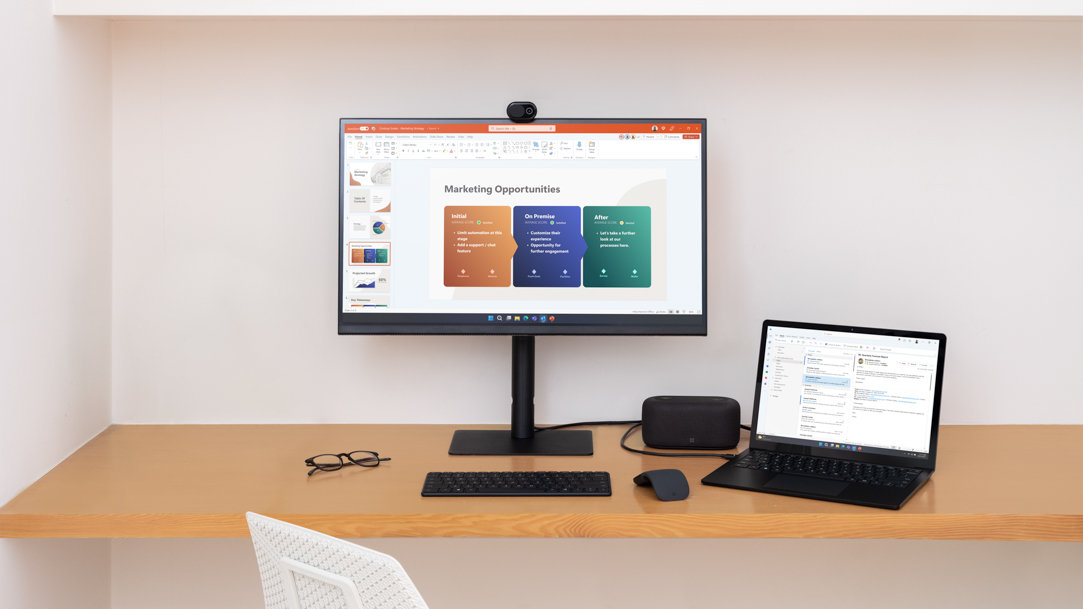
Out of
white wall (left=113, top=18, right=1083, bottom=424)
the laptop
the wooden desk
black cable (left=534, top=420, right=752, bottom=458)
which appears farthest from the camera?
white wall (left=113, top=18, right=1083, bottom=424)

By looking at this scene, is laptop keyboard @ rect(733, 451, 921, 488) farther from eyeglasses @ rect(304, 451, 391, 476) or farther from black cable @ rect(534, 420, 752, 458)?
eyeglasses @ rect(304, 451, 391, 476)

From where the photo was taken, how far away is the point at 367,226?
1.74 m

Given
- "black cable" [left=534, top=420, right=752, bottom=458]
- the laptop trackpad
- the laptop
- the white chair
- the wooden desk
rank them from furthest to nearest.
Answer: "black cable" [left=534, top=420, right=752, bottom=458] < the laptop < the laptop trackpad < the wooden desk < the white chair

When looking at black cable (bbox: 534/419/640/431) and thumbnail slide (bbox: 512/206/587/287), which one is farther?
black cable (bbox: 534/419/640/431)

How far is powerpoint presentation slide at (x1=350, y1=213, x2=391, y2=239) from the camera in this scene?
1.74 metres

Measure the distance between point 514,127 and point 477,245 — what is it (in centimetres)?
25

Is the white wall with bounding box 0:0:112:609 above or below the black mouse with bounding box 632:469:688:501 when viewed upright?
above

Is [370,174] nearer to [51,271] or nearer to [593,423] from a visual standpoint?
[51,271]

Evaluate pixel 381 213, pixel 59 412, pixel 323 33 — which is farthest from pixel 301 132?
pixel 59 412

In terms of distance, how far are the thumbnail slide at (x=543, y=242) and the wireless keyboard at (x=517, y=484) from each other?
1.35 ft

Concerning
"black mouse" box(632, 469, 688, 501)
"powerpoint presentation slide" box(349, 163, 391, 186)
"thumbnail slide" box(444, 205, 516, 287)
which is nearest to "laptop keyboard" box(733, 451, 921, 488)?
"black mouse" box(632, 469, 688, 501)

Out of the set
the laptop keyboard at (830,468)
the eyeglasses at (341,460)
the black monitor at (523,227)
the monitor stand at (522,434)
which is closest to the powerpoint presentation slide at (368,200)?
the black monitor at (523,227)

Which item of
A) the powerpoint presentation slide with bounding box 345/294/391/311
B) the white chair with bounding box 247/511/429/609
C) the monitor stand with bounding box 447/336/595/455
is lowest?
the white chair with bounding box 247/511/429/609
